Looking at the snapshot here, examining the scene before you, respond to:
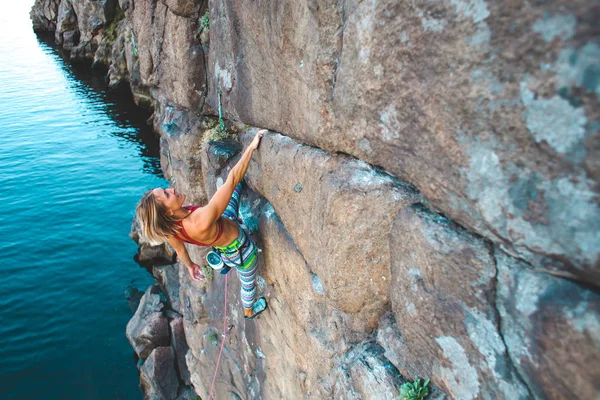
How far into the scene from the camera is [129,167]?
21.2 m

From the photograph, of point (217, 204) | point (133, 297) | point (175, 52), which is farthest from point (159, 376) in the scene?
point (175, 52)

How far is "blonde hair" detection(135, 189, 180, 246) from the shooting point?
13.4 feet

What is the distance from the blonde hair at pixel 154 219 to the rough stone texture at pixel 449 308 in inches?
107

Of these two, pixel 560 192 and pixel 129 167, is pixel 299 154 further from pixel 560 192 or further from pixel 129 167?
pixel 129 167

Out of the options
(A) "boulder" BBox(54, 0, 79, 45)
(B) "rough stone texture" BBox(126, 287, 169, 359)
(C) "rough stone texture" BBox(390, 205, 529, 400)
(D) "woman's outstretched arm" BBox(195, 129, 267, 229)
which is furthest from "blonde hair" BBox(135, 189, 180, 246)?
(A) "boulder" BBox(54, 0, 79, 45)

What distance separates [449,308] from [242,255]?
3.17 m

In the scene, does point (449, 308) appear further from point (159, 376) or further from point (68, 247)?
point (68, 247)

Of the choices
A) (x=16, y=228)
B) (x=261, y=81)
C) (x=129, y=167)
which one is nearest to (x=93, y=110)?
(x=129, y=167)

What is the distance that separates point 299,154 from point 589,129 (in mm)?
2761

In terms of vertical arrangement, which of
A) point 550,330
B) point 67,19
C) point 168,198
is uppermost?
point 550,330

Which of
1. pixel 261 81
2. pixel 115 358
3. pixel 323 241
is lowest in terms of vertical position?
pixel 115 358

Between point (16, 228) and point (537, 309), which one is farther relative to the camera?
point (16, 228)

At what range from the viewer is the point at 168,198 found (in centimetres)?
416

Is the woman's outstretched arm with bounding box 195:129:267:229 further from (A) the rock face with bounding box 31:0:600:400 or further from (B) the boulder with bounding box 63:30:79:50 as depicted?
(B) the boulder with bounding box 63:30:79:50
